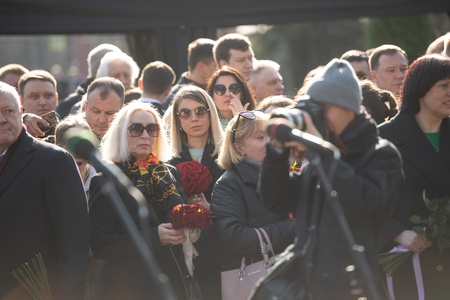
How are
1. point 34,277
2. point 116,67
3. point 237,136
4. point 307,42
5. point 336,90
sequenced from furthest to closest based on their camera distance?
point 307,42
point 116,67
point 237,136
point 34,277
point 336,90

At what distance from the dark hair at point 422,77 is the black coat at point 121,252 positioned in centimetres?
186

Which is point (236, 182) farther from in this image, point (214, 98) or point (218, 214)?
point (214, 98)

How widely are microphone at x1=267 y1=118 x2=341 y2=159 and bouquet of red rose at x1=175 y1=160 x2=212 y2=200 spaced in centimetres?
242

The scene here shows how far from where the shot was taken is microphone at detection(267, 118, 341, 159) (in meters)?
4.28

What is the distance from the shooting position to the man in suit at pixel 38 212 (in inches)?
230

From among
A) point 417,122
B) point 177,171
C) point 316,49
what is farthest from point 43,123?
point 316,49

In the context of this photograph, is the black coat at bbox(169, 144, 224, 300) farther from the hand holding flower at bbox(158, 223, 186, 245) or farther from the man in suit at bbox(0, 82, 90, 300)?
the man in suit at bbox(0, 82, 90, 300)

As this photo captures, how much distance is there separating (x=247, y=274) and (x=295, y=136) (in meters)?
2.33

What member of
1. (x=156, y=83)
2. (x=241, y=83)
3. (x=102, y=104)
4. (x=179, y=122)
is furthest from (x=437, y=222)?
(x=156, y=83)

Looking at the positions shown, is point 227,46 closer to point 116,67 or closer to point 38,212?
point 116,67

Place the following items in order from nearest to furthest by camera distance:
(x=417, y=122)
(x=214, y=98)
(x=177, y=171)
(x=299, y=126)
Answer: (x=299, y=126)
(x=417, y=122)
(x=177, y=171)
(x=214, y=98)

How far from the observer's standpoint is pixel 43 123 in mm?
7758

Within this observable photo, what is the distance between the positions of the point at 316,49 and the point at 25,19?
29.0 metres

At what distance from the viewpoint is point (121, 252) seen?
20.5 feet
